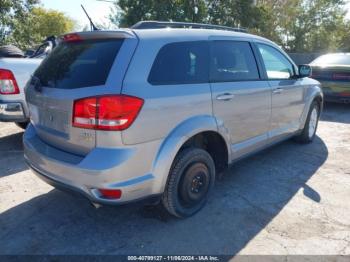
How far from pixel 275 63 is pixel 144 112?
8.41 ft

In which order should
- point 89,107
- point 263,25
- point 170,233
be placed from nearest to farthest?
1. point 89,107
2. point 170,233
3. point 263,25

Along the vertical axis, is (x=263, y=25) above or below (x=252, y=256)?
above

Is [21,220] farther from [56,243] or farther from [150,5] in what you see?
[150,5]

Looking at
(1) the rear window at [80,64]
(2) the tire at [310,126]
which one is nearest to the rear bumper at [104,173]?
(1) the rear window at [80,64]

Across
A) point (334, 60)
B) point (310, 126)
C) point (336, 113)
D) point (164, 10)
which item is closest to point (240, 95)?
point (310, 126)

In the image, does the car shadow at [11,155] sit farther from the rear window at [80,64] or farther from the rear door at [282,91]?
the rear door at [282,91]

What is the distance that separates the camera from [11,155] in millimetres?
4879

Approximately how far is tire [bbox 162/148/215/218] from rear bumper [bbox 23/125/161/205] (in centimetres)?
28

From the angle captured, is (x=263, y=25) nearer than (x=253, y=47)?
No

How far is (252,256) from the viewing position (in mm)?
2674

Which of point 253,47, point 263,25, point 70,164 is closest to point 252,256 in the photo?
point 70,164

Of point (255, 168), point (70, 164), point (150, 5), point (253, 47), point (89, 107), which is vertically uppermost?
point (150, 5)

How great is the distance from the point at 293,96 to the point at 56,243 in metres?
3.53

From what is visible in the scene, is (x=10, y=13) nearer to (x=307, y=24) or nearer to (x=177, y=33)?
(x=177, y=33)
